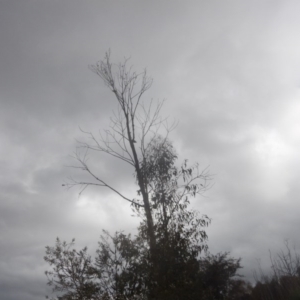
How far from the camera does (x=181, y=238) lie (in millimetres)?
11367

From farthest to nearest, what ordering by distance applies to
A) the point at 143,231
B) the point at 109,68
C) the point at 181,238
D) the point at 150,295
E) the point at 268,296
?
1. the point at 268,296
2. the point at 109,68
3. the point at 143,231
4. the point at 181,238
5. the point at 150,295

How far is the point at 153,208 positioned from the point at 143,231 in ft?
2.93

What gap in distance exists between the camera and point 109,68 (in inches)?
632

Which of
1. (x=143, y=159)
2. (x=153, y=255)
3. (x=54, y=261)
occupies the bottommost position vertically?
(x=153, y=255)

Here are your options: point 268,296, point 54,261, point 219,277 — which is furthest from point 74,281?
point 268,296

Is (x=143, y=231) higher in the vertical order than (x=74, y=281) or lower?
higher

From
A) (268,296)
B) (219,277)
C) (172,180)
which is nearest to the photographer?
(172,180)

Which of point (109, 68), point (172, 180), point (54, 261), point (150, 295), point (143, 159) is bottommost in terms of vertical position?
point (150, 295)

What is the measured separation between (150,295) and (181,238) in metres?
1.91

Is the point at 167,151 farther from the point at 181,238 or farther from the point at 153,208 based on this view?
the point at 181,238

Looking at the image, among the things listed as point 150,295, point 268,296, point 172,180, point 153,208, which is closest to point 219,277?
point 172,180

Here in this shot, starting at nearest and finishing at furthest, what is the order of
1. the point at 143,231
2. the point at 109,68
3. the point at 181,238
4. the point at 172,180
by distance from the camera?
the point at 181,238, the point at 143,231, the point at 172,180, the point at 109,68

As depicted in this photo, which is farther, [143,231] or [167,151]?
[167,151]

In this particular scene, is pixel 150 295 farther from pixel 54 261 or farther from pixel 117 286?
pixel 54 261
